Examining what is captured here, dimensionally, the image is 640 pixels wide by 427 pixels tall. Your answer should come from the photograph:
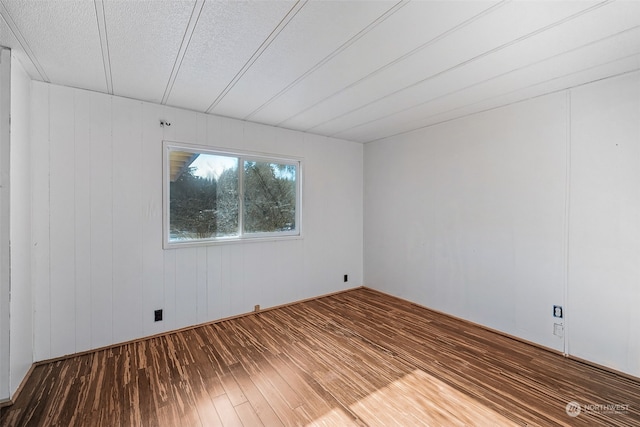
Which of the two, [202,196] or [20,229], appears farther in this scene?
[202,196]

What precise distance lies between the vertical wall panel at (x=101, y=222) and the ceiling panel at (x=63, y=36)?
1.22 ft

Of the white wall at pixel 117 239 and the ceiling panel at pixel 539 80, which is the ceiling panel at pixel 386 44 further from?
the white wall at pixel 117 239

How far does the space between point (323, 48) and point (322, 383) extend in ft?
7.94

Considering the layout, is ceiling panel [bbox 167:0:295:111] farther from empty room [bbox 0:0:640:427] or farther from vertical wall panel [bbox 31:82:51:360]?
vertical wall panel [bbox 31:82:51:360]

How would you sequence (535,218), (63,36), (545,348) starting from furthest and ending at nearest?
1. (535,218)
2. (545,348)
3. (63,36)

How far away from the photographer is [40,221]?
2.26 m

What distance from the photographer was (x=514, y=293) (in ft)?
9.05

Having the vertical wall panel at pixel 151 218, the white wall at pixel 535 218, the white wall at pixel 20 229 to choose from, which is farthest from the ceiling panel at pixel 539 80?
the white wall at pixel 20 229

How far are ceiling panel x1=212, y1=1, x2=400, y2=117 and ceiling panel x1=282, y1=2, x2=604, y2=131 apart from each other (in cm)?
52

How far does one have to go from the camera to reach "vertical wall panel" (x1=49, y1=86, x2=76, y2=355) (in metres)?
2.32

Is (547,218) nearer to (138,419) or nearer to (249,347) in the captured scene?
(249,347)

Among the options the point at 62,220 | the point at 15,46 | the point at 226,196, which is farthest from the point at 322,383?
the point at 15,46

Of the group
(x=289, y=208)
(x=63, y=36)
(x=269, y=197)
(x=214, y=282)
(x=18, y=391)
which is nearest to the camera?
(x=63, y=36)

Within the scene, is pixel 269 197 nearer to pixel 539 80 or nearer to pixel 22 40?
pixel 22 40
